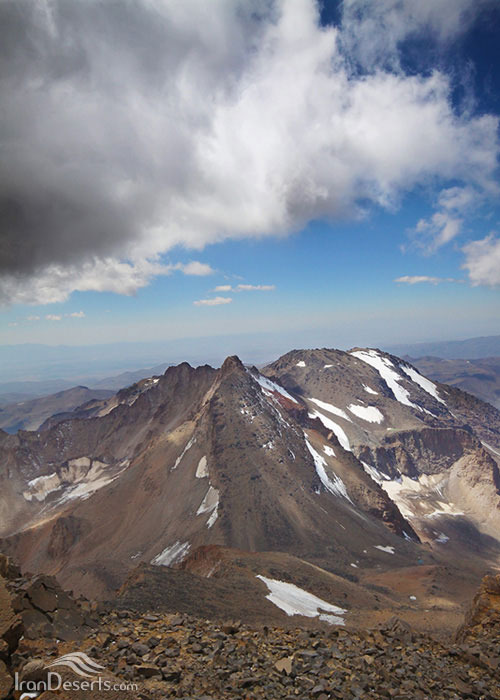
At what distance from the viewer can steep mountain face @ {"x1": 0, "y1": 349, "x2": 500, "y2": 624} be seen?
5238 cm

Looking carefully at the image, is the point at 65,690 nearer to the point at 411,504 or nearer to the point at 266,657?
the point at 266,657

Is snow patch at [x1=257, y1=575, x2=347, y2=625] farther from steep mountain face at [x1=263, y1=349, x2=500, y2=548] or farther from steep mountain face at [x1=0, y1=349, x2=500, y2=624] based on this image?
steep mountain face at [x1=263, y1=349, x2=500, y2=548]

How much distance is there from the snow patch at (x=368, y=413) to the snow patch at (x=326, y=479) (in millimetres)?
74028

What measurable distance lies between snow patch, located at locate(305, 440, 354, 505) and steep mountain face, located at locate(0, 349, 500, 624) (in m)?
0.48

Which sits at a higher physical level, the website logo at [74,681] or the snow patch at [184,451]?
the website logo at [74,681]

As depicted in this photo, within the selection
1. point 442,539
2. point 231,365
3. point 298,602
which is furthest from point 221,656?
point 442,539

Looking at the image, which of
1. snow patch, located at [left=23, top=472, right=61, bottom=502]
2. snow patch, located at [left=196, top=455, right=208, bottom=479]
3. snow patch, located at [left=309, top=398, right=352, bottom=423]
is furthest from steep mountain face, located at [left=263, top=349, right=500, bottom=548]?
snow patch, located at [left=23, top=472, right=61, bottom=502]

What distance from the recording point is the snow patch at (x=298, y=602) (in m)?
26.9

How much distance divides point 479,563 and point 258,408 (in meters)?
52.2

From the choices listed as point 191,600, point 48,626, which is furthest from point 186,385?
point 48,626

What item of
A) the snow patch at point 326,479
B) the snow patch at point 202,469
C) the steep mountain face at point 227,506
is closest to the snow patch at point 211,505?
the steep mountain face at point 227,506

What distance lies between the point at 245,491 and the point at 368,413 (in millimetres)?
103050

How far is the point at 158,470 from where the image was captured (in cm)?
7225

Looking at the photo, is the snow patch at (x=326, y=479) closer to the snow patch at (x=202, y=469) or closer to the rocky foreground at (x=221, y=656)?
the snow patch at (x=202, y=469)
